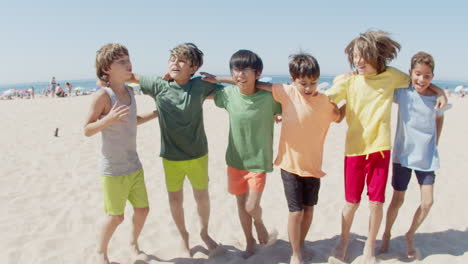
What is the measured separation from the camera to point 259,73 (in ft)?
10.4

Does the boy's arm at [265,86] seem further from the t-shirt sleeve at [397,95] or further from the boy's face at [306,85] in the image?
the t-shirt sleeve at [397,95]

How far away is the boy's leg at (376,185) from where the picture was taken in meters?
3.05

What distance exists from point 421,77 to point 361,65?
0.56 m

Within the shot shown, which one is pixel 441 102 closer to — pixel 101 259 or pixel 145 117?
pixel 145 117

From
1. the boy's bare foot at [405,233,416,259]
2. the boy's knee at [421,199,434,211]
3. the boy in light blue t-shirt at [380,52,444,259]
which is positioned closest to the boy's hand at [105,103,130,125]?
the boy in light blue t-shirt at [380,52,444,259]

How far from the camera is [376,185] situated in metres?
3.09

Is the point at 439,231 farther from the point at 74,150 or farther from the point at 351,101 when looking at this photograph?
the point at 74,150

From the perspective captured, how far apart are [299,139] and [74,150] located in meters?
6.72

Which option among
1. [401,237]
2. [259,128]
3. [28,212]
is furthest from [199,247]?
[28,212]

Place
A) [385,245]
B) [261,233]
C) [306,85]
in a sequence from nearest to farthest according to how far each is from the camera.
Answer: [306,85], [385,245], [261,233]

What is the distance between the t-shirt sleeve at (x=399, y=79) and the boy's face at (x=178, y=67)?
1964 mm

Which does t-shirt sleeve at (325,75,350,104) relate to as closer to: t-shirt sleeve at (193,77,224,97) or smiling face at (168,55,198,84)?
t-shirt sleeve at (193,77,224,97)

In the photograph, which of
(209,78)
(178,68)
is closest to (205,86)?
(209,78)

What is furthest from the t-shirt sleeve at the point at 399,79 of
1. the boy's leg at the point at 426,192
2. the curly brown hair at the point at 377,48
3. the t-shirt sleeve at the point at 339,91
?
the boy's leg at the point at 426,192
